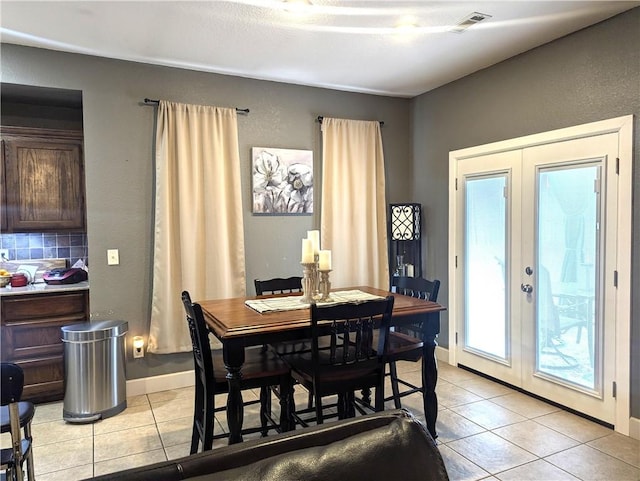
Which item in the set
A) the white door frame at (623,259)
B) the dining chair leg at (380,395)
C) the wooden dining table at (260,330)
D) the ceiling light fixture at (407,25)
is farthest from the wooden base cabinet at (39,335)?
the white door frame at (623,259)

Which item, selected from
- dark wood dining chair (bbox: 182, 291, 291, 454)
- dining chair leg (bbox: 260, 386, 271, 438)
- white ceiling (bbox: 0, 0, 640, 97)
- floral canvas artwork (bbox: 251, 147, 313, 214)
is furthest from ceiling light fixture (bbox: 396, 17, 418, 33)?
dining chair leg (bbox: 260, 386, 271, 438)

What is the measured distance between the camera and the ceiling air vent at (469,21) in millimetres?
2795

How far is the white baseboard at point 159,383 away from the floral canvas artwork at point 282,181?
1605 mm

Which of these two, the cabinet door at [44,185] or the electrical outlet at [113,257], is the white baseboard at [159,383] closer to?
the electrical outlet at [113,257]

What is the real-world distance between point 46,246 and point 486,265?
402cm

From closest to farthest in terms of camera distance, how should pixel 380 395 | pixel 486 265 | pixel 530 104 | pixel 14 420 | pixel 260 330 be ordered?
1. pixel 14 420
2. pixel 260 330
3. pixel 380 395
4. pixel 530 104
5. pixel 486 265

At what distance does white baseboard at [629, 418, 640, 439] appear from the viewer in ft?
9.02

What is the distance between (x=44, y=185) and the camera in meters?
3.59

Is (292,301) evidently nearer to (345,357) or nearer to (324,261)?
(324,261)

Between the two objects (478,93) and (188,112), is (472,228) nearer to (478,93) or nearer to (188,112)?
(478,93)

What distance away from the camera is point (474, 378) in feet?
12.8

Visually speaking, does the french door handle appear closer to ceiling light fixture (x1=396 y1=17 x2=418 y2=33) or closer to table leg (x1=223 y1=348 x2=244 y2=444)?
ceiling light fixture (x1=396 y1=17 x2=418 y2=33)

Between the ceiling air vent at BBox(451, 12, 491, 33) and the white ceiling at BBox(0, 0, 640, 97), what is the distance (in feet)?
0.13

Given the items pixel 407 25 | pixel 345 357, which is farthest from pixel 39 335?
pixel 407 25
